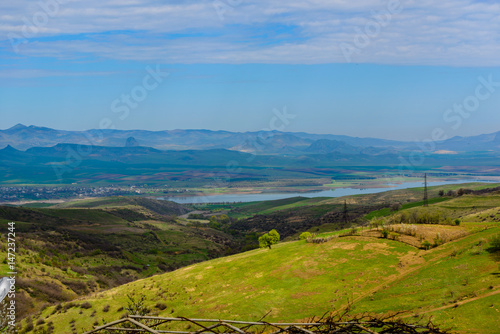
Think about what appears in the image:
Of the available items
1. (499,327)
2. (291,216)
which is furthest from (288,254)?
(291,216)

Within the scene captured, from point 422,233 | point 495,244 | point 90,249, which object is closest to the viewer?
point 495,244

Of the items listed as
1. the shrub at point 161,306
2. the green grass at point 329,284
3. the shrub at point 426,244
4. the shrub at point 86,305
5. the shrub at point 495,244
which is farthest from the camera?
the shrub at point 86,305

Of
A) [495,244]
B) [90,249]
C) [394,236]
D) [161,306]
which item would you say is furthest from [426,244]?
[90,249]

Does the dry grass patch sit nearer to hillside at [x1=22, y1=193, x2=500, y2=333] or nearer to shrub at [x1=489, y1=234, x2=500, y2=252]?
hillside at [x1=22, y1=193, x2=500, y2=333]

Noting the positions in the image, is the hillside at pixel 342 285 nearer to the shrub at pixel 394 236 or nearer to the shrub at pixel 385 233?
the shrub at pixel 394 236

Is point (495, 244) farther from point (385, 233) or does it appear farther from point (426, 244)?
point (385, 233)

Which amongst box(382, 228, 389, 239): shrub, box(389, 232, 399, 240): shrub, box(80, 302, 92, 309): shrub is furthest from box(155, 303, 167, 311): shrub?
box(389, 232, 399, 240): shrub

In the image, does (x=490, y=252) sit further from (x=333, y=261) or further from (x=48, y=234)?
(x=48, y=234)

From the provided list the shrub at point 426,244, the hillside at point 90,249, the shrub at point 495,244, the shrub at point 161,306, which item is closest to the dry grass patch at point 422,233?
the shrub at point 426,244

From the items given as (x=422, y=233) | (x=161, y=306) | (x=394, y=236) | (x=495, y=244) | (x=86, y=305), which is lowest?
Result: (x=86, y=305)

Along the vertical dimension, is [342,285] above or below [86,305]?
above
